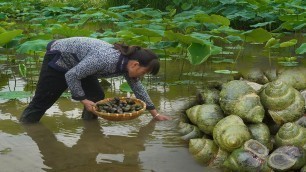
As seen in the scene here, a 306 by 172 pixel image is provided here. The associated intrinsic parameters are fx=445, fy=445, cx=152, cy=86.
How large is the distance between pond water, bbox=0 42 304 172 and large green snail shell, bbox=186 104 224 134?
243mm

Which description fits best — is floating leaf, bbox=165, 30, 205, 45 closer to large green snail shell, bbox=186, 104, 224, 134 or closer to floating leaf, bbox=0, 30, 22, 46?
large green snail shell, bbox=186, 104, 224, 134

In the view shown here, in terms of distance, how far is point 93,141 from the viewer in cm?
392

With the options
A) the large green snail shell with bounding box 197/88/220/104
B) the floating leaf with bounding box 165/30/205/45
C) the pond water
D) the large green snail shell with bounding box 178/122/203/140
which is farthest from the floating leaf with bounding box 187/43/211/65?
the large green snail shell with bounding box 178/122/203/140

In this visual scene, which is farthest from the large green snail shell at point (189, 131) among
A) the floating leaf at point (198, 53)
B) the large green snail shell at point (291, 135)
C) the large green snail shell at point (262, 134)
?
the floating leaf at point (198, 53)

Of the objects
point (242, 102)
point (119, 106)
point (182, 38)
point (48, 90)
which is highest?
point (182, 38)

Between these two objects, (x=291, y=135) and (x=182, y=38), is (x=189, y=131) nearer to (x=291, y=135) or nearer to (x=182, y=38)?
(x=291, y=135)

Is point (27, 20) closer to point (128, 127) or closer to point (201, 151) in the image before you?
point (128, 127)

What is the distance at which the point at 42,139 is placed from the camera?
3969 mm

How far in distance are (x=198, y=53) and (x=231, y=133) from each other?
6.42 ft

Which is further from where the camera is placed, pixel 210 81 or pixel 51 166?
pixel 210 81

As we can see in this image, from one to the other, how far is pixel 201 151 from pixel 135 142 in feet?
2.32

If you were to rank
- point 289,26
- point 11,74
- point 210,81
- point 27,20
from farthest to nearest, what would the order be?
1. point 27,20
2. point 289,26
3. point 11,74
4. point 210,81

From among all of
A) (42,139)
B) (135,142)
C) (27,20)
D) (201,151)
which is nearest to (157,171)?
(201,151)

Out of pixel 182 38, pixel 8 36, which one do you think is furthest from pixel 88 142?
pixel 8 36
